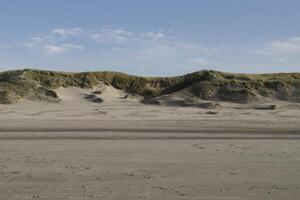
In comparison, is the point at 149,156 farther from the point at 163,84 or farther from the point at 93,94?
the point at 163,84

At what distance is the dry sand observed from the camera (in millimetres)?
8414

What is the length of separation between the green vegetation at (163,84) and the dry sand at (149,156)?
7.26 m

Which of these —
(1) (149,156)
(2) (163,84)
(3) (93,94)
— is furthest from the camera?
(2) (163,84)

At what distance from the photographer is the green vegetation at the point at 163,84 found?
32.2 meters

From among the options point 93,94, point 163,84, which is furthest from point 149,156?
point 163,84

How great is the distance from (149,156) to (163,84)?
2616 centimetres

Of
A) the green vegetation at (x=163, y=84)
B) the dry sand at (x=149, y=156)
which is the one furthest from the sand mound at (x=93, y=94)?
the dry sand at (x=149, y=156)

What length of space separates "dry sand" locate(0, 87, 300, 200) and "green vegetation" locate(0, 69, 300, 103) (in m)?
7.26

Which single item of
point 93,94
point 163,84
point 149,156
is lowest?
point 149,156

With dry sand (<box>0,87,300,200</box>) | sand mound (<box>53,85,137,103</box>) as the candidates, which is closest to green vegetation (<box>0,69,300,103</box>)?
sand mound (<box>53,85,137,103</box>)

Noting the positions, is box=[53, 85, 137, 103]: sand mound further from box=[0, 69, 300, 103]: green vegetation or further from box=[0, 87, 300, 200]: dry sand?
box=[0, 87, 300, 200]: dry sand

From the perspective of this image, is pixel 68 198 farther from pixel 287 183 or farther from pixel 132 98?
pixel 132 98

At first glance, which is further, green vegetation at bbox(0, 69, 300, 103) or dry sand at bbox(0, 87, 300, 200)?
green vegetation at bbox(0, 69, 300, 103)

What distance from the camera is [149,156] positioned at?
12008 mm
